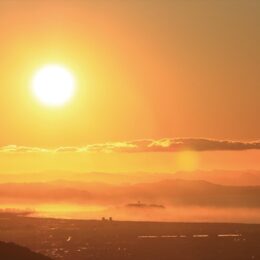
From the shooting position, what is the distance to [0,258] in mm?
74000

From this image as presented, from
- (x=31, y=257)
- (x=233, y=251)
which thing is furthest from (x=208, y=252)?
(x=31, y=257)

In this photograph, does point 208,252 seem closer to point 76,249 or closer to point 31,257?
point 76,249

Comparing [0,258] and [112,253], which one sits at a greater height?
[112,253]

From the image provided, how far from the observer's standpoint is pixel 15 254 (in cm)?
7719

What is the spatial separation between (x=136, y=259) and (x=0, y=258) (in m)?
85.4

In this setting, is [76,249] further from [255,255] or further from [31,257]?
[31,257]

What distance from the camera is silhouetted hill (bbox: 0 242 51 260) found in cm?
7581

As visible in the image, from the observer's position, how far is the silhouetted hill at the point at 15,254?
75812 mm

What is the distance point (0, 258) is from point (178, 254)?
100135 millimetres

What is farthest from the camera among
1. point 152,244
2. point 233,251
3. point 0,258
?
point 152,244

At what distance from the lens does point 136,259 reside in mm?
157000

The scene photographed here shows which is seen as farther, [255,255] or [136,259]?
[255,255]

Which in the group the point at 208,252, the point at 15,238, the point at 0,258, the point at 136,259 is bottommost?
the point at 0,258

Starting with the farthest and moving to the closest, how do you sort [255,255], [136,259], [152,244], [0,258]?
[152,244]
[255,255]
[136,259]
[0,258]
